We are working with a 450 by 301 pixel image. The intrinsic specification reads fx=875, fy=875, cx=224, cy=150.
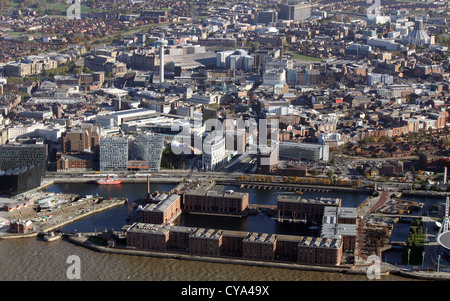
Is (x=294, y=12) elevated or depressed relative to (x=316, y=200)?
elevated

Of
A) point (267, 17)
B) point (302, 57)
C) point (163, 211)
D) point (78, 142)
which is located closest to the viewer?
point (163, 211)

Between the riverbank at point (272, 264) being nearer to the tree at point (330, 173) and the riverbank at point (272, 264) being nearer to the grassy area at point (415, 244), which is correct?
the grassy area at point (415, 244)

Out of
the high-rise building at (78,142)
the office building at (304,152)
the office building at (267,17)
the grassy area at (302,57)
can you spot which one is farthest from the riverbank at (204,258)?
the office building at (267,17)

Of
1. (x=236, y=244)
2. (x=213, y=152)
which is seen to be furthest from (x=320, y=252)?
(x=213, y=152)

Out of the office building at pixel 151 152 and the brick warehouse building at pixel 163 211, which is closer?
the brick warehouse building at pixel 163 211

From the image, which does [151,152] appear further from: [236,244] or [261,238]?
[261,238]
